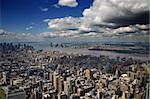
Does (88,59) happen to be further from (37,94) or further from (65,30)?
(37,94)

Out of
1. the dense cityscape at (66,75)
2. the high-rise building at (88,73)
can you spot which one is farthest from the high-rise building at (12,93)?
the high-rise building at (88,73)

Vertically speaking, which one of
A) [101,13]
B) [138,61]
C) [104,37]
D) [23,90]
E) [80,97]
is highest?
[101,13]

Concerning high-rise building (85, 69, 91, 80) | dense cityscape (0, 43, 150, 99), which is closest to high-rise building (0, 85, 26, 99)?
dense cityscape (0, 43, 150, 99)

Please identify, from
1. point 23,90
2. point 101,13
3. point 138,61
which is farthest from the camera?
point 138,61

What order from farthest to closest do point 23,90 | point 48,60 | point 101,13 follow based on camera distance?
point 101,13
point 48,60
point 23,90

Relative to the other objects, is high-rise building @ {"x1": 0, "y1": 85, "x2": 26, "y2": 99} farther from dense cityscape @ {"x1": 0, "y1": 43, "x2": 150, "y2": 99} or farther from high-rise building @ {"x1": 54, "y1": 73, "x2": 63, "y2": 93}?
high-rise building @ {"x1": 54, "y1": 73, "x2": 63, "y2": 93}

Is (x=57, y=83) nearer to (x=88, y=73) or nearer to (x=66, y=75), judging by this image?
(x=66, y=75)

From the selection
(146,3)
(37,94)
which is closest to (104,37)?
(146,3)

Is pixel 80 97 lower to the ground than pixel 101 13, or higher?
lower

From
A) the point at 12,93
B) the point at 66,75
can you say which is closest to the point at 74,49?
the point at 66,75
